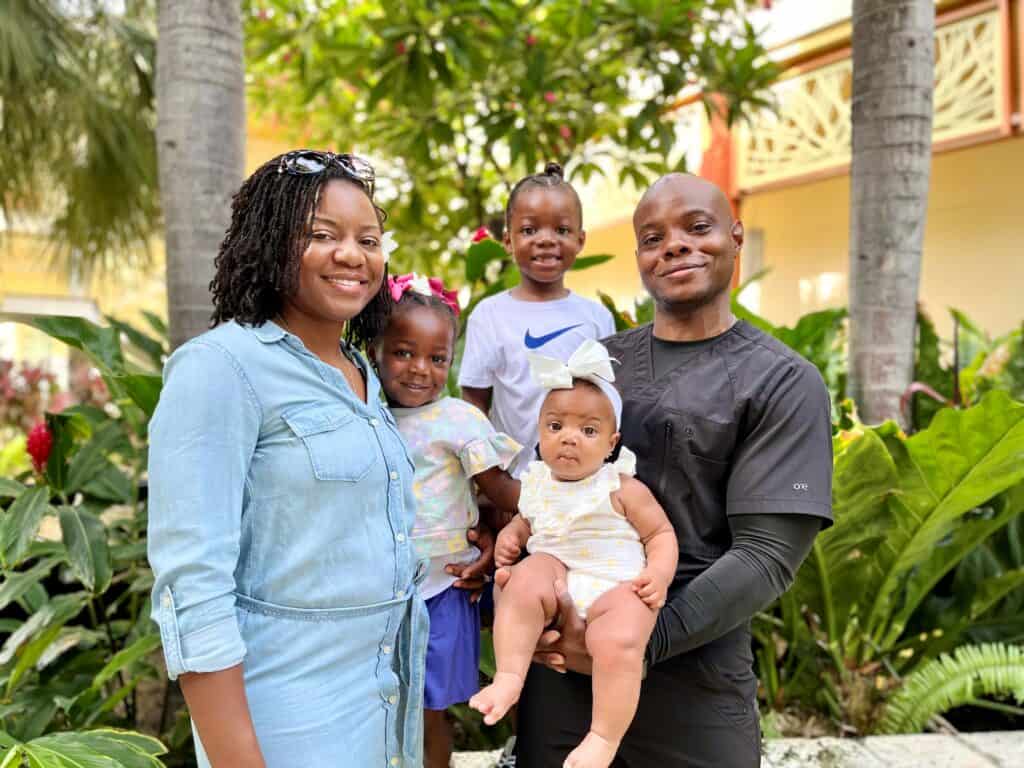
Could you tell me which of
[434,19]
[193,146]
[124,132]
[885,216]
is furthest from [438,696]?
[124,132]

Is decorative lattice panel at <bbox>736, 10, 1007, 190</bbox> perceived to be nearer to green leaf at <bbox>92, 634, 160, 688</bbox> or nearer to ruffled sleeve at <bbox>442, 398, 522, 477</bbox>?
ruffled sleeve at <bbox>442, 398, 522, 477</bbox>

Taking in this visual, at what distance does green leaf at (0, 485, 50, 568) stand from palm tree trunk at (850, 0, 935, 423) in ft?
9.23

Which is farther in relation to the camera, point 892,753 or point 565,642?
point 892,753

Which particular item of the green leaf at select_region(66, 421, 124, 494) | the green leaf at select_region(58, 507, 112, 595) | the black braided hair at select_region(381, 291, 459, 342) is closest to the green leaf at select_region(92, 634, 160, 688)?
the green leaf at select_region(58, 507, 112, 595)

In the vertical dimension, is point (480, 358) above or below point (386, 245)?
below

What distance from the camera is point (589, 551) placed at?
166 centimetres

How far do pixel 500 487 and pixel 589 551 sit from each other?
1.18ft

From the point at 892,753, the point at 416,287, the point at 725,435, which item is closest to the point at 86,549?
the point at 416,287

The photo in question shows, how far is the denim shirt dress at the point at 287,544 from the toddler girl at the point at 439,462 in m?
0.37

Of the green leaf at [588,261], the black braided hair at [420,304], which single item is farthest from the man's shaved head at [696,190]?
the green leaf at [588,261]

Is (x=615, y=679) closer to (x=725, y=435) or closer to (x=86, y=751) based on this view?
(x=725, y=435)

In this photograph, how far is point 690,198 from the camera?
1677 mm

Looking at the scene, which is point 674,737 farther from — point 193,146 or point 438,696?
point 193,146

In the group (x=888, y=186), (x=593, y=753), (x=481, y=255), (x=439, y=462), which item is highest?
(x=888, y=186)
